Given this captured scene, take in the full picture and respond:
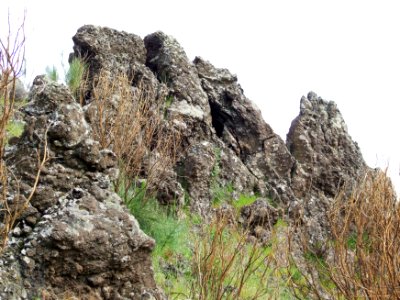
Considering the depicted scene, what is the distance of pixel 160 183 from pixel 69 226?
398 centimetres

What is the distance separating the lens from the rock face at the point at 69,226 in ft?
12.7

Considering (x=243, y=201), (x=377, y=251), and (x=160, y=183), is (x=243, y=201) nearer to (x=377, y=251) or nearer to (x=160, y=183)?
(x=160, y=183)

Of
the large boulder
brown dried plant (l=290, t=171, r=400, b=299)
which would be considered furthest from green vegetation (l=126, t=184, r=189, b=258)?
the large boulder

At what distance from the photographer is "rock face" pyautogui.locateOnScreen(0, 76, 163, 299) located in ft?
12.7

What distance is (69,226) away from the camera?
159 inches

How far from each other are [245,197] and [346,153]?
170 inches

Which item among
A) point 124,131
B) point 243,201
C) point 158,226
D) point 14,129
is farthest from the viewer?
point 243,201

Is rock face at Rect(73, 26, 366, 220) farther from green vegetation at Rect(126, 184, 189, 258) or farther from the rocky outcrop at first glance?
green vegetation at Rect(126, 184, 189, 258)

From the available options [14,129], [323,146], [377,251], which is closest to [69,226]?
[377,251]

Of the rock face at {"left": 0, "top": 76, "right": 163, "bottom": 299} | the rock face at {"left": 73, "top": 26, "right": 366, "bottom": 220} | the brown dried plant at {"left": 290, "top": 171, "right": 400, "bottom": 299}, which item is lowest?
the rock face at {"left": 0, "top": 76, "right": 163, "bottom": 299}

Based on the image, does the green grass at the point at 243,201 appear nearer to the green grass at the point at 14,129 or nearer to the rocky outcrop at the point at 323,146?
the rocky outcrop at the point at 323,146

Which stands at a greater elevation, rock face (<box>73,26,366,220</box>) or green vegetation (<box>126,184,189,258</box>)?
rock face (<box>73,26,366,220</box>)

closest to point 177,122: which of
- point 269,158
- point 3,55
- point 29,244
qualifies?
point 269,158

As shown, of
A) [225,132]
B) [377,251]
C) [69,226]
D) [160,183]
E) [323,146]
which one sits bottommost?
[69,226]
